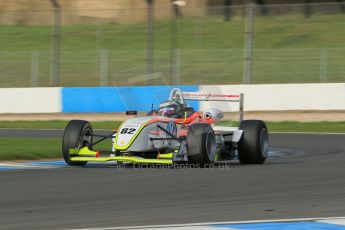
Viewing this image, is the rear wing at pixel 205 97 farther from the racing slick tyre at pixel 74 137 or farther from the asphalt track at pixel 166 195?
the racing slick tyre at pixel 74 137

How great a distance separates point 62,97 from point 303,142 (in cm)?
1107

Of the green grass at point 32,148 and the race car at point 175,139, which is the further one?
the green grass at point 32,148

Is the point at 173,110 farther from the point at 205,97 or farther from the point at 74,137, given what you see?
the point at 74,137

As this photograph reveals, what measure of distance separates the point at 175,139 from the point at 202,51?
752 inches

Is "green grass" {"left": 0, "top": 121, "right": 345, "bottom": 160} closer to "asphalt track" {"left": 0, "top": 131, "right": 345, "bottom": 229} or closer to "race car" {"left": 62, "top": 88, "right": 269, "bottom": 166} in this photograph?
"race car" {"left": 62, "top": 88, "right": 269, "bottom": 166}

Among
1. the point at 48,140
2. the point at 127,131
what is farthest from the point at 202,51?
the point at 127,131

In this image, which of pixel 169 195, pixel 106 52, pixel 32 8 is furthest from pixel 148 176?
pixel 32 8

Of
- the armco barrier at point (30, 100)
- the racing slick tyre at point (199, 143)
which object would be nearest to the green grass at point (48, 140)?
the armco barrier at point (30, 100)

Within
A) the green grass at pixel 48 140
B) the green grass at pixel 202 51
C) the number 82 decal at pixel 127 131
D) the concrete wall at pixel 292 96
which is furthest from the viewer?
the green grass at pixel 202 51

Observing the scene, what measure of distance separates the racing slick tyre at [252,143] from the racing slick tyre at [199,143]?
117 centimetres

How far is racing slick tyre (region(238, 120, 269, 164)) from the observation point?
13.0m

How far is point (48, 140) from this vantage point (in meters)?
18.6

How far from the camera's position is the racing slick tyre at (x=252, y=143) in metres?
13.0

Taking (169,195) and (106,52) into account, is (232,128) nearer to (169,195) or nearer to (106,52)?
(169,195)
